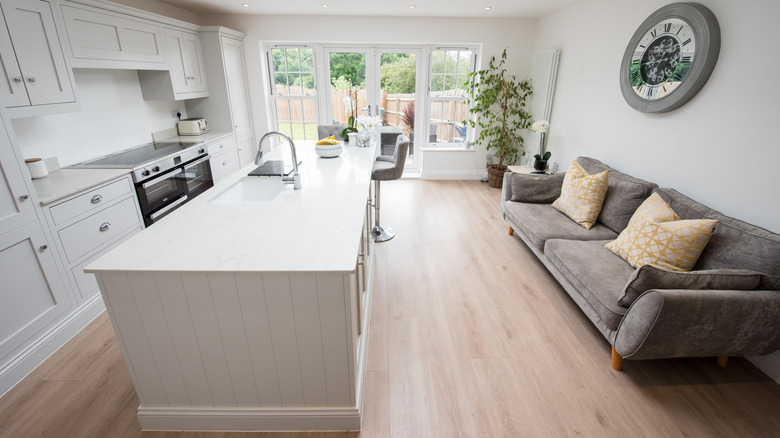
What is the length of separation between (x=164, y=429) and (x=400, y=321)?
135 cm

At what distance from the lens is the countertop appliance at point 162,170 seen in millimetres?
2805

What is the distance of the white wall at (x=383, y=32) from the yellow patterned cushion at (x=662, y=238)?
3410mm

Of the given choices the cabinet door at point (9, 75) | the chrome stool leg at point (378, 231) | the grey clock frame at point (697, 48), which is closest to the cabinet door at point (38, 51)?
the cabinet door at point (9, 75)

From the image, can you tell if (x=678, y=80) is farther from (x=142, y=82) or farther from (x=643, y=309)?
(x=142, y=82)

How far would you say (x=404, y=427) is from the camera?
161cm

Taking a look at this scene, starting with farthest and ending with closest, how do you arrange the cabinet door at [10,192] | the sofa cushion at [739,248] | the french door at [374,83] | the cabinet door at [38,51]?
the french door at [374,83] < the cabinet door at [38,51] < the cabinet door at [10,192] < the sofa cushion at [739,248]

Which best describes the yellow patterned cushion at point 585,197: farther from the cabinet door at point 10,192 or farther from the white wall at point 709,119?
the cabinet door at point 10,192

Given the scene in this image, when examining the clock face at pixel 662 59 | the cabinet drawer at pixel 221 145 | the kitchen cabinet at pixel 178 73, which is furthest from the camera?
the cabinet drawer at pixel 221 145

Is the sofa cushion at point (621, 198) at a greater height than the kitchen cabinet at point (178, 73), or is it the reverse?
the kitchen cabinet at point (178, 73)

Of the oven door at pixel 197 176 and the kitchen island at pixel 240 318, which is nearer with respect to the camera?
the kitchen island at pixel 240 318

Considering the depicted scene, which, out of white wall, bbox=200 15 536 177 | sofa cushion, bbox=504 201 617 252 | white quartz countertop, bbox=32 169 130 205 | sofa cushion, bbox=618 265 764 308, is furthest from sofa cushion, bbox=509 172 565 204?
white quartz countertop, bbox=32 169 130 205

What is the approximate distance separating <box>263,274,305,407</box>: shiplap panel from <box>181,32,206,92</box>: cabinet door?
11.8 feet

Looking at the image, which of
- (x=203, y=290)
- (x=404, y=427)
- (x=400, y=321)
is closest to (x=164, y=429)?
(x=203, y=290)

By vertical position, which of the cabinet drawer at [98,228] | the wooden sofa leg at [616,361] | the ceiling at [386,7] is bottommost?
the wooden sofa leg at [616,361]
